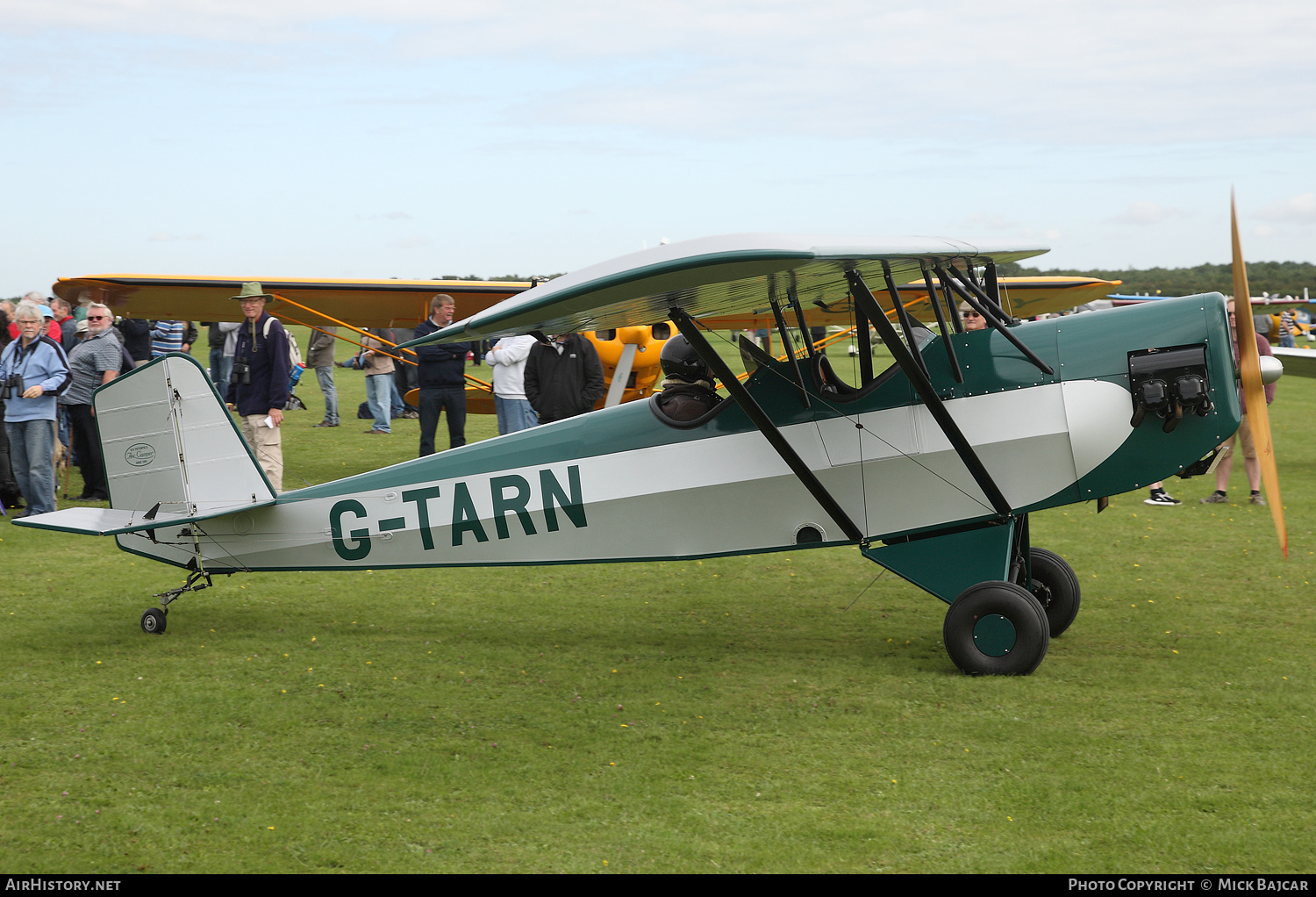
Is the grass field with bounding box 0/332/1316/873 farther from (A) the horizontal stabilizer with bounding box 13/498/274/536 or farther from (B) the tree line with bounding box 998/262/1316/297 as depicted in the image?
(B) the tree line with bounding box 998/262/1316/297

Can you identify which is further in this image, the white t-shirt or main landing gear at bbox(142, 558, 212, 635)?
the white t-shirt

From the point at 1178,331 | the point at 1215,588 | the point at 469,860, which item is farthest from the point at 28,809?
the point at 1215,588

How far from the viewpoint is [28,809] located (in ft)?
12.4

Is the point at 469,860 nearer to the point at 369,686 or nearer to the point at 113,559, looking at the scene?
the point at 369,686

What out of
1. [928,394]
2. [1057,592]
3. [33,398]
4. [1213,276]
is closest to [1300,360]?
[1057,592]

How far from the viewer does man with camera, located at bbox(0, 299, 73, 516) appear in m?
9.05

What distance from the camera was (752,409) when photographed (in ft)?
17.0

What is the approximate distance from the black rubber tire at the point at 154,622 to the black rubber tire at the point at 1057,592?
4.93m

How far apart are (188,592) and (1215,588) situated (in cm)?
683

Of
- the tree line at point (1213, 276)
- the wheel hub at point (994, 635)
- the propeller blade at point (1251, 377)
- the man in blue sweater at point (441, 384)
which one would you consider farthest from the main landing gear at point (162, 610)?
the tree line at point (1213, 276)

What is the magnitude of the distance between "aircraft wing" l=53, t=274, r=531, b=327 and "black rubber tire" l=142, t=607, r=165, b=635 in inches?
254

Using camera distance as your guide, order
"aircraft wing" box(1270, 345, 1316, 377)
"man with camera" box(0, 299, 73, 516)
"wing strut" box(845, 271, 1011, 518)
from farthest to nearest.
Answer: "aircraft wing" box(1270, 345, 1316, 377) < "man with camera" box(0, 299, 73, 516) < "wing strut" box(845, 271, 1011, 518)

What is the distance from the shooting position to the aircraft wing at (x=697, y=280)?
13.7ft

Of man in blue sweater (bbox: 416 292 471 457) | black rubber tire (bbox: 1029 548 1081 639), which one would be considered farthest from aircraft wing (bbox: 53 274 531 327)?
black rubber tire (bbox: 1029 548 1081 639)
